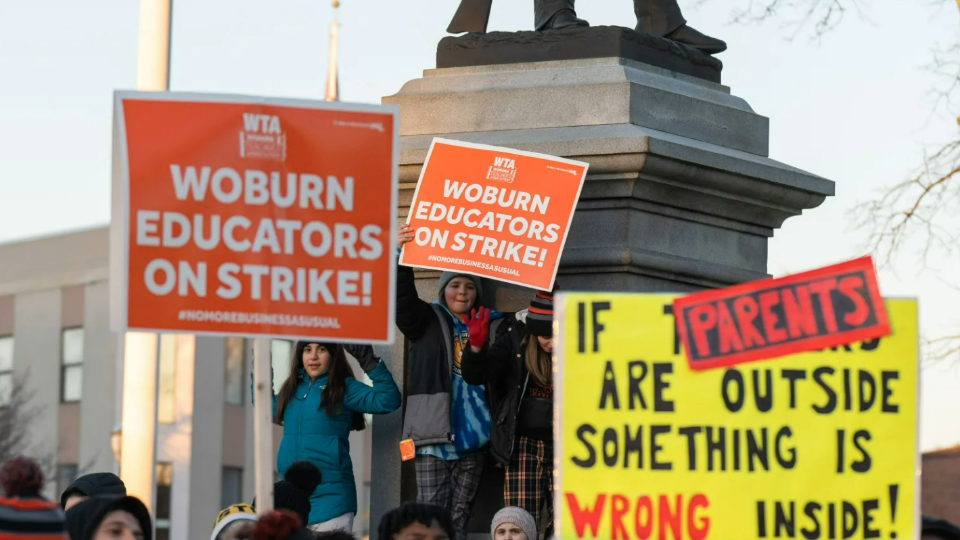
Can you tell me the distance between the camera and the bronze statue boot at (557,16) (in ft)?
32.1

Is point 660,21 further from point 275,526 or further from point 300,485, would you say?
point 275,526

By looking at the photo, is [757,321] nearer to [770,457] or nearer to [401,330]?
[770,457]

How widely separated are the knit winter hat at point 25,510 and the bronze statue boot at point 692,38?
15.5 feet

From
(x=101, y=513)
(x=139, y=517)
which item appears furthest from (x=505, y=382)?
(x=101, y=513)

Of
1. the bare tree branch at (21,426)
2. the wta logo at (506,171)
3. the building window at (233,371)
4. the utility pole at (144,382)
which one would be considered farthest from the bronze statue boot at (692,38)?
the building window at (233,371)

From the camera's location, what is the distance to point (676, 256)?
9359 millimetres

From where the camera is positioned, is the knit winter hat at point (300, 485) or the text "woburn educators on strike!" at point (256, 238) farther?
the knit winter hat at point (300, 485)

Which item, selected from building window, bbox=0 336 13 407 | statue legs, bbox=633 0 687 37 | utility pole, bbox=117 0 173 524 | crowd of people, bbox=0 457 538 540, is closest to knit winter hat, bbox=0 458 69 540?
crowd of people, bbox=0 457 538 540

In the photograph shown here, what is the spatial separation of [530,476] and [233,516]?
156 centimetres

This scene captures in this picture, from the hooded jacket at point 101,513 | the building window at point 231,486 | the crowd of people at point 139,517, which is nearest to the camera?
the crowd of people at point 139,517

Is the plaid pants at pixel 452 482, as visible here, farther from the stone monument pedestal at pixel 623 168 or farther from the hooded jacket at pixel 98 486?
the hooded jacket at pixel 98 486

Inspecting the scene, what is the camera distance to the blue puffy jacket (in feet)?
29.6

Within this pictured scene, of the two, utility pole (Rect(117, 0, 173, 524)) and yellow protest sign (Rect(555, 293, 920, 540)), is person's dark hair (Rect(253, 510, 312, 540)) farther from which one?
utility pole (Rect(117, 0, 173, 524))

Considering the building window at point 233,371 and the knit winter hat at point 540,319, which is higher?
the building window at point 233,371
